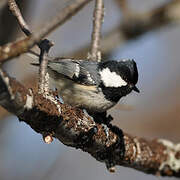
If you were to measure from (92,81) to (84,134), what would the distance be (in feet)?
2.40

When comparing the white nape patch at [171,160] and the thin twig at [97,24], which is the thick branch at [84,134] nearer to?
the white nape patch at [171,160]

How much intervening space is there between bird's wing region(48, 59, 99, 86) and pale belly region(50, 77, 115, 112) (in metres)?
0.04

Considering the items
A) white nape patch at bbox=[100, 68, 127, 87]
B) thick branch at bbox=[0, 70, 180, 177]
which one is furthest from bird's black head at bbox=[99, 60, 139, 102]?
thick branch at bbox=[0, 70, 180, 177]

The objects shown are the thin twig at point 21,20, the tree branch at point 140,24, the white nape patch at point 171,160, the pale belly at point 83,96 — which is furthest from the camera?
the tree branch at point 140,24

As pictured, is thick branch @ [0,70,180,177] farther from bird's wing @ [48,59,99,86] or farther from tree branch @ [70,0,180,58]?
tree branch @ [70,0,180,58]

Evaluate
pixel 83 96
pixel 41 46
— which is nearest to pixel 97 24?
pixel 83 96

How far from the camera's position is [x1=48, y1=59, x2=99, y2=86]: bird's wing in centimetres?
264

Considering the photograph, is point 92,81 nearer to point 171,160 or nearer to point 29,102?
point 171,160

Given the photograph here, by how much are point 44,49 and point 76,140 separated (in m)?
0.62

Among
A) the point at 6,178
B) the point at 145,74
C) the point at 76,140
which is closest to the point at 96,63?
the point at 76,140

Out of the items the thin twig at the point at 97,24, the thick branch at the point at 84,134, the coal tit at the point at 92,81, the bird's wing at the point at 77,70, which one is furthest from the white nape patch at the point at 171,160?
the thin twig at the point at 97,24

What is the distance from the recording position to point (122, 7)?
3438mm

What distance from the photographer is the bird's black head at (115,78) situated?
8.69 feet

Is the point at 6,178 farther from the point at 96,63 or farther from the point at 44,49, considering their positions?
the point at 44,49
